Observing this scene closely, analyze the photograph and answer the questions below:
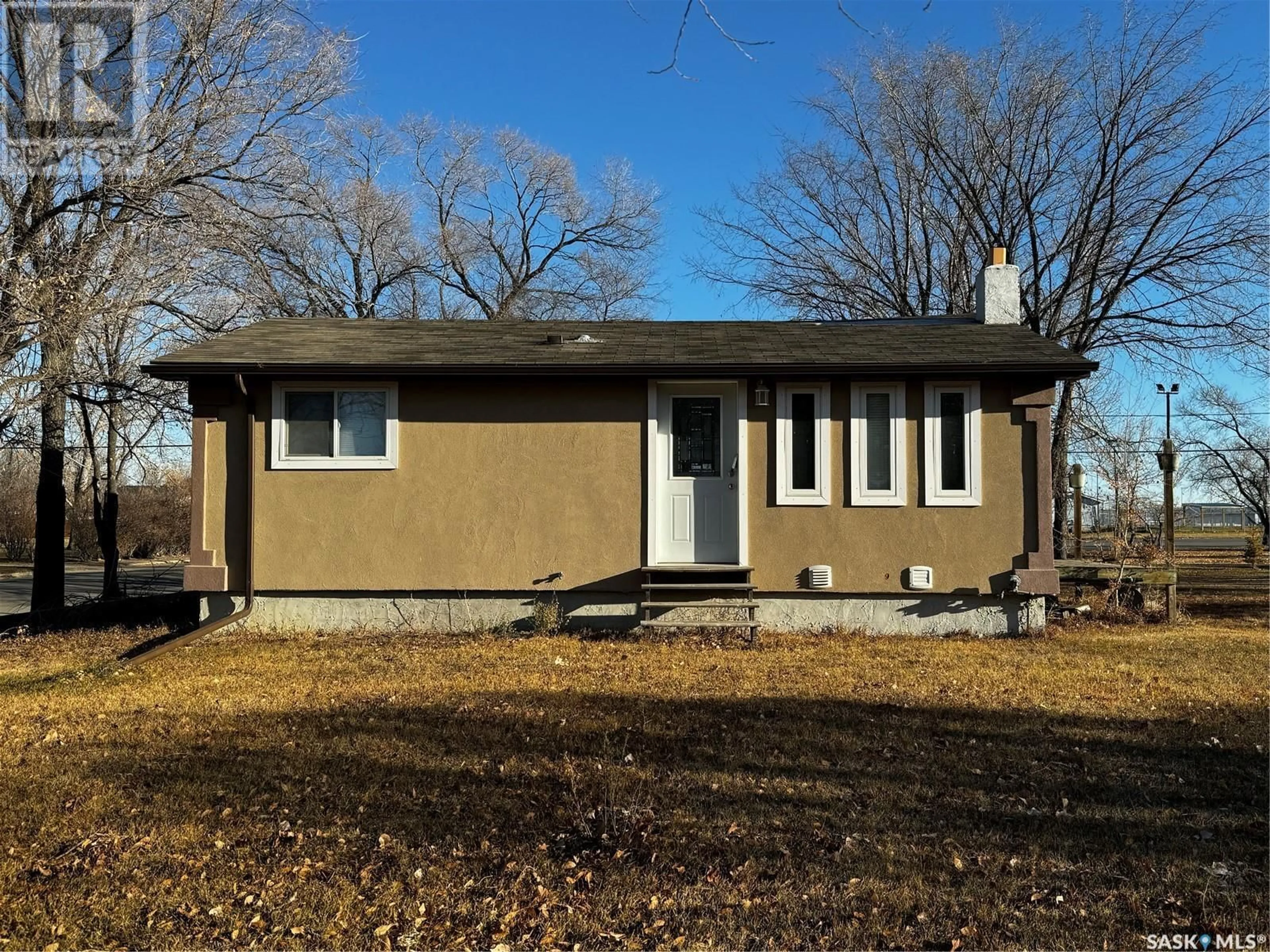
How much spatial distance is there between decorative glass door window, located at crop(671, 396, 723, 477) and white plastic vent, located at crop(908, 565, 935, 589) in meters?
2.52

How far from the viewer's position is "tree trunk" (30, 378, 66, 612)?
41.6 feet

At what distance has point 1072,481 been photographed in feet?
47.0

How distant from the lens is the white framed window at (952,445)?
9.25 metres

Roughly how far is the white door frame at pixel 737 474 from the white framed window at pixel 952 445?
200cm

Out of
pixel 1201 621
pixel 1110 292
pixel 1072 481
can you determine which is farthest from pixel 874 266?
pixel 1201 621

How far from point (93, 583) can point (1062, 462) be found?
2426cm

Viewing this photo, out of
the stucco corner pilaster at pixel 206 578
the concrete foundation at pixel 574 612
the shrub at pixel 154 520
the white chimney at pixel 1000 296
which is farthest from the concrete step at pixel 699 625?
the shrub at pixel 154 520

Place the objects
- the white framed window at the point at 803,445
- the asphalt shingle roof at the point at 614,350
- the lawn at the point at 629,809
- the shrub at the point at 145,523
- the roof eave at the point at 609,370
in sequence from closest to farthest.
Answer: the lawn at the point at 629,809, the roof eave at the point at 609,370, the asphalt shingle roof at the point at 614,350, the white framed window at the point at 803,445, the shrub at the point at 145,523

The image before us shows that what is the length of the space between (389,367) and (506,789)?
5788 millimetres

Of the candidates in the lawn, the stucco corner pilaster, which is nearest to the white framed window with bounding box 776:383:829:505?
the lawn

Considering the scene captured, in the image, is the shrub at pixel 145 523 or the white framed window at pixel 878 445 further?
the shrub at pixel 145 523

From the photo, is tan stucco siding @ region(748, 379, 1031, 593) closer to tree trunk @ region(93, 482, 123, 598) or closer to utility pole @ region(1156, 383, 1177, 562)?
utility pole @ region(1156, 383, 1177, 562)

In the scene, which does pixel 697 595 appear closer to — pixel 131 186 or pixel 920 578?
pixel 920 578

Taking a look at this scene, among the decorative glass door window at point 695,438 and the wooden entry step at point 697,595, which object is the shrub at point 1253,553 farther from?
the decorative glass door window at point 695,438
